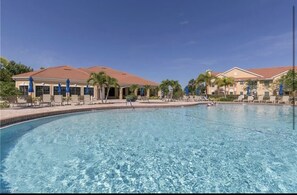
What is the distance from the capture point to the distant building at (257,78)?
133ft

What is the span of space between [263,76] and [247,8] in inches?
1113

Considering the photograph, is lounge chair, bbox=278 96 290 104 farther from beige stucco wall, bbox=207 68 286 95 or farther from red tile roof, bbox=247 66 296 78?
red tile roof, bbox=247 66 296 78

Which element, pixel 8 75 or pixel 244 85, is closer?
pixel 8 75

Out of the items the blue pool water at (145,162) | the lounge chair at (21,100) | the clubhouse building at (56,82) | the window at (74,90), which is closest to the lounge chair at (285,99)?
the blue pool water at (145,162)

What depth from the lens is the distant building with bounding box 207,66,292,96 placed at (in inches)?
1592

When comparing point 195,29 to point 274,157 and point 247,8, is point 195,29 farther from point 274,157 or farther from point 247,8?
point 274,157

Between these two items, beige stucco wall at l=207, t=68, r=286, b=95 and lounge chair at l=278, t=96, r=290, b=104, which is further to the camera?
beige stucco wall at l=207, t=68, r=286, b=95

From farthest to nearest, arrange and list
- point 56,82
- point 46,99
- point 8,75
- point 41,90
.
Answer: point 8,75, point 56,82, point 41,90, point 46,99

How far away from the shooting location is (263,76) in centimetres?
4206

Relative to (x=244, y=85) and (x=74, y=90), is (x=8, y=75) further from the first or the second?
(x=244, y=85)

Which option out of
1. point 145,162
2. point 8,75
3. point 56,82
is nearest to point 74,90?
point 56,82

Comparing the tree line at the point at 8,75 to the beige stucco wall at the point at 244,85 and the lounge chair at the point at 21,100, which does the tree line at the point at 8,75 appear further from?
the beige stucco wall at the point at 244,85

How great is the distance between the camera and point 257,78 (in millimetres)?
42781

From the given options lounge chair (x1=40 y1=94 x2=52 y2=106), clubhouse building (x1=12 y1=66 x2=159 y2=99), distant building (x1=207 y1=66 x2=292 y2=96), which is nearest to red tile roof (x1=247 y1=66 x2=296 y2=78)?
distant building (x1=207 y1=66 x2=292 y2=96)
